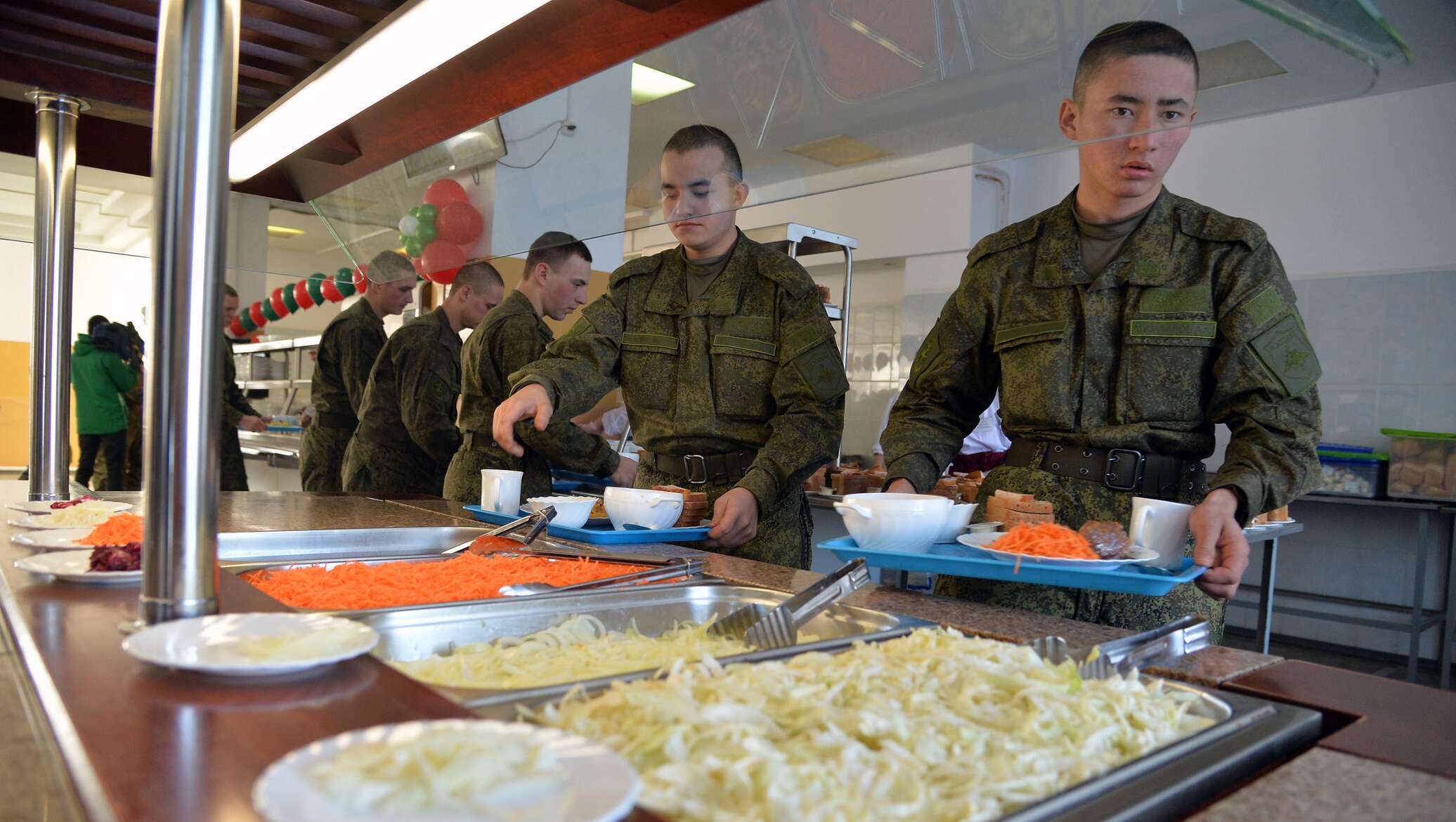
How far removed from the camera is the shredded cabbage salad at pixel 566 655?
105 cm

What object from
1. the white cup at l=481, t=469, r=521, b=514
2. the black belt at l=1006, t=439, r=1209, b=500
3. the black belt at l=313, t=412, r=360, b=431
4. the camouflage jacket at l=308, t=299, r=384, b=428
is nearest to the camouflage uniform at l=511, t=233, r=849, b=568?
the white cup at l=481, t=469, r=521, b=514

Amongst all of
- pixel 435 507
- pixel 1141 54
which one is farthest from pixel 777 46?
pixel 435 507

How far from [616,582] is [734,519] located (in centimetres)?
62

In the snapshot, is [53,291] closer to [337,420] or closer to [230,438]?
[337,420]

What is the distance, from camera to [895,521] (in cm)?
149

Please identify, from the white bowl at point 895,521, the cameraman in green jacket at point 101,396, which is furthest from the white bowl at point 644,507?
the cameraman in green jacket at point 101,396

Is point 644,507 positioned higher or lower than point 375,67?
lower

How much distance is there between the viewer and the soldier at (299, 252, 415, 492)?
16.9ft

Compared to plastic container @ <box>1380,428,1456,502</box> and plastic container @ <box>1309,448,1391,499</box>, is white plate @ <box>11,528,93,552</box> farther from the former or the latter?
plastic container @ <box>1380,428,1456,502</box>

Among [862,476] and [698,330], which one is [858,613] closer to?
[698,330]

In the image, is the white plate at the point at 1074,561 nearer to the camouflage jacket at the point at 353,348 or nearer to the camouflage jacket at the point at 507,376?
the camouflage jacket at the point at 507,376

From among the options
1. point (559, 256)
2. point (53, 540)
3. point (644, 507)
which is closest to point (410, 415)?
point (559, 256)

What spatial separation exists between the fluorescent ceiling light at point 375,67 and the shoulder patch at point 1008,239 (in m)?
1.11

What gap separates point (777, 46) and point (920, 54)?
0.81ft
